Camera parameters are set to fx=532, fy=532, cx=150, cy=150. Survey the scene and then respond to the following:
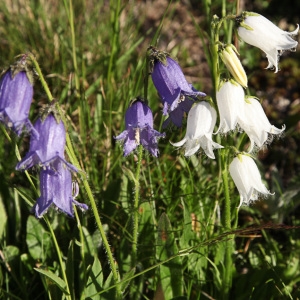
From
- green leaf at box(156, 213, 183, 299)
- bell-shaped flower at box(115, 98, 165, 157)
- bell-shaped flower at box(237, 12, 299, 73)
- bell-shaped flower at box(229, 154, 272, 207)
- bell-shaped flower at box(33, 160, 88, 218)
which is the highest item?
bell-shaped flower at box(237, 12, 299, 73)

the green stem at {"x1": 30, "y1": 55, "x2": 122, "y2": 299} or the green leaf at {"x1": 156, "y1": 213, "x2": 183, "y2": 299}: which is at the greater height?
the green stem at {"x1": 30, "y1": 55, "x2": 122, "y2": 299}

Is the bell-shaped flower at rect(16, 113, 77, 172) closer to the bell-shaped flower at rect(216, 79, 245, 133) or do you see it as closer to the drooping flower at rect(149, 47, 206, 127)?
the drooping flower at rect(149, 47, 206, 127)

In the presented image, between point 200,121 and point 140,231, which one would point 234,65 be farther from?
point 140,231

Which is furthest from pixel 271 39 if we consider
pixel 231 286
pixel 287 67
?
pixel 287 67

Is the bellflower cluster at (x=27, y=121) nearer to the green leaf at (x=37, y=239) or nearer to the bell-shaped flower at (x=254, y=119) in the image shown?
the bell-shaped flower at (x=254, y=119)

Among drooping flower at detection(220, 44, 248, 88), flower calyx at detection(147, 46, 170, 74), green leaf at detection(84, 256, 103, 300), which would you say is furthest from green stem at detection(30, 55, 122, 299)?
drooping flower at detection(220, 44, 248, 88)

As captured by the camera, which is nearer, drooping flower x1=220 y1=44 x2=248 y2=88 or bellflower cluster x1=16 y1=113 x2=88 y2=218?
bellflower cluster x1=16 y1=113 x2=88 y2=218

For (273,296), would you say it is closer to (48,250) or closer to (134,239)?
(134,239)
